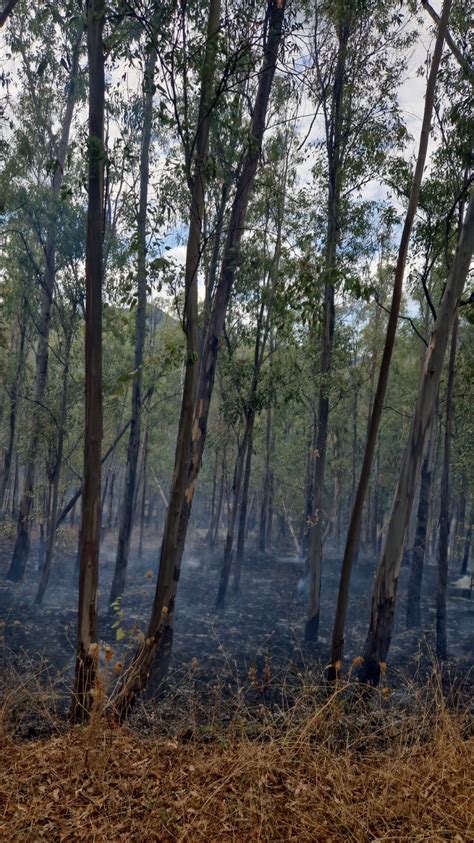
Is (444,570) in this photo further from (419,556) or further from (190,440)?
(190,440)

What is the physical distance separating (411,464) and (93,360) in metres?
5.09

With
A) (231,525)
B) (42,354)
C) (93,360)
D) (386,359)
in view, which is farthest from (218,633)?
(386,359)

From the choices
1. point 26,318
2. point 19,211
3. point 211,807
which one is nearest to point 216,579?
point 26,318

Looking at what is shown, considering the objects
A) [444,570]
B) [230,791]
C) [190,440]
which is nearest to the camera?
[230,791]

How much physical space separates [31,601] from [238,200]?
1193 cm

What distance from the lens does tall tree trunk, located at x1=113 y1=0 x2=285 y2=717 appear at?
6090 millimetres

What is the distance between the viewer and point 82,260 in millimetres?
15062

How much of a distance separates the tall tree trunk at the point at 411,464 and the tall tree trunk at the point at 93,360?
453cm

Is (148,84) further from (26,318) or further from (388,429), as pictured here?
(388,429)

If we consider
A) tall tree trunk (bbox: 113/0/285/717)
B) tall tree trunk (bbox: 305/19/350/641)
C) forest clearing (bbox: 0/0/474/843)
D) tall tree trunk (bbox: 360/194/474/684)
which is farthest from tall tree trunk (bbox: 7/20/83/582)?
tall tree trunk (bbox: 360/194/474/684)

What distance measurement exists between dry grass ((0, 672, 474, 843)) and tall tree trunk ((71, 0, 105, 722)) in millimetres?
1774

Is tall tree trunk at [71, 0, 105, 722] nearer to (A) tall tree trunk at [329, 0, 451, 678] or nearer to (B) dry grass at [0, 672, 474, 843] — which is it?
(B) dry grass at [0, 672, 474, 843]

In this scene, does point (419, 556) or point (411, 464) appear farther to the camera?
point (419, 556)

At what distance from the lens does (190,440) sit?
6430 mm
